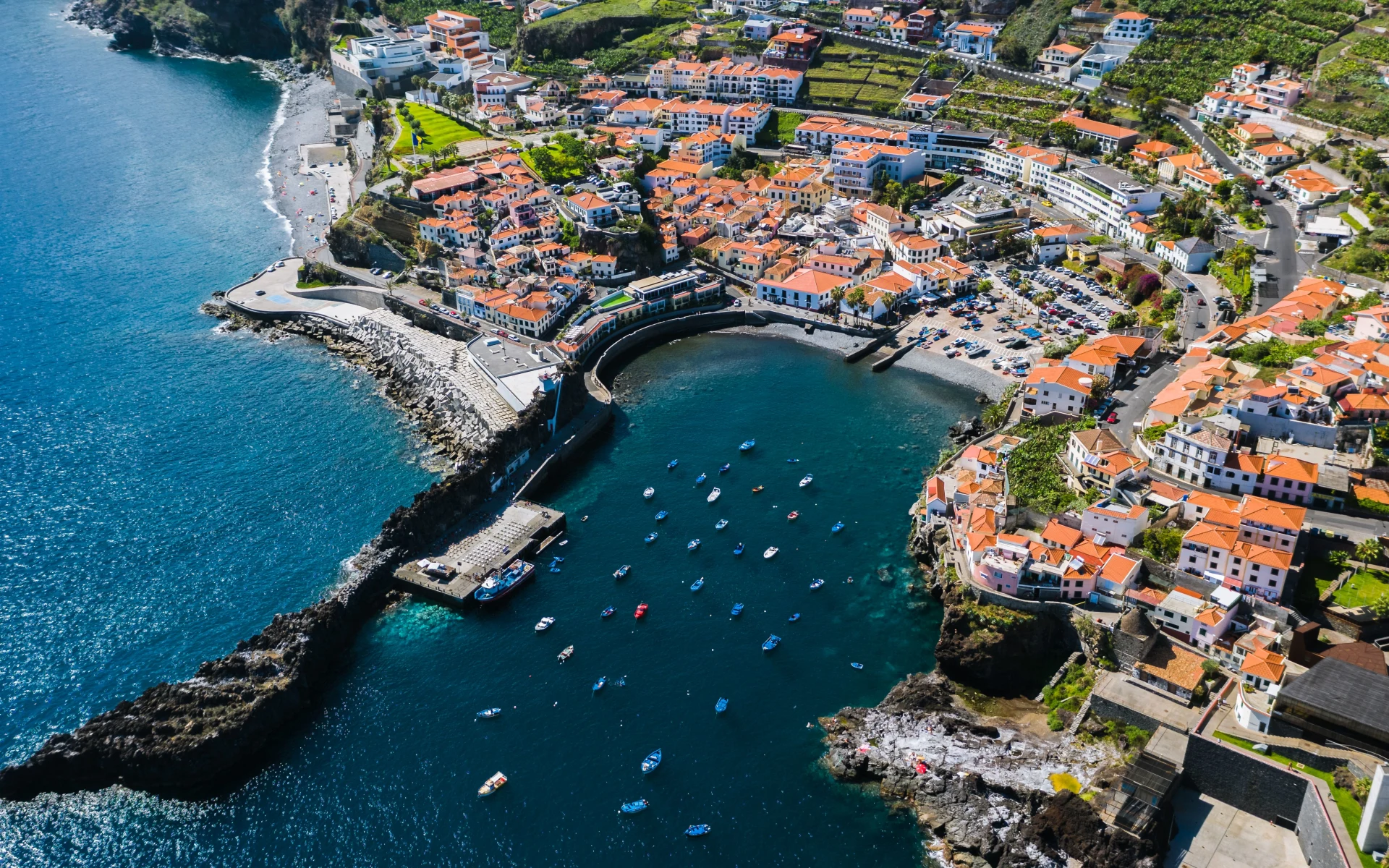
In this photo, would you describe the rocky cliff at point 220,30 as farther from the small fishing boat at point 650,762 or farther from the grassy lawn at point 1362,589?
the grassy lawn at point 1362,589

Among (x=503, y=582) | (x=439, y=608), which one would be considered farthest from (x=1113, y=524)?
(x=439, y=608)

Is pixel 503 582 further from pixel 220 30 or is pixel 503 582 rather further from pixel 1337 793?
pixel 220 30

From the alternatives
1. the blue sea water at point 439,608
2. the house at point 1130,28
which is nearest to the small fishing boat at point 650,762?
the blue sea water at point 439,608

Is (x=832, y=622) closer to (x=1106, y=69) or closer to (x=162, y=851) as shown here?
(x=162, y=851)

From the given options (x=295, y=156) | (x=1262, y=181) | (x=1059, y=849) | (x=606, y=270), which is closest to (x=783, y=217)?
(x=606, y=270)

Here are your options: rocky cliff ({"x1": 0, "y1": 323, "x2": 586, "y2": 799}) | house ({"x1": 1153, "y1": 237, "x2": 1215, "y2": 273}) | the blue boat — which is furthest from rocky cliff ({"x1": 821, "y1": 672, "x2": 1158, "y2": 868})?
house ({"x1": 1153, "y1": 237, "x2": 1215, "y2": 273})

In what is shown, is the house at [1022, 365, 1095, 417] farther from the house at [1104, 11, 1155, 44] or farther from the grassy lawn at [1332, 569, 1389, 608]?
the house at [1104, 11, 1155, 44]
